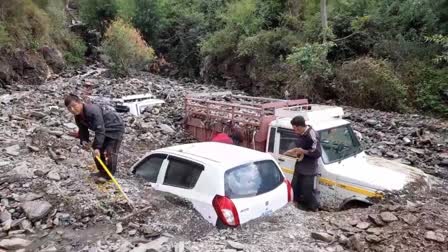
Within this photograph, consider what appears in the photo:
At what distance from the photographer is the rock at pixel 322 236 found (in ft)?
15.5

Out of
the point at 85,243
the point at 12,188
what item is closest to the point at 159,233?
the point at 85,243

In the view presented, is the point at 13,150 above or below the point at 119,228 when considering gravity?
above

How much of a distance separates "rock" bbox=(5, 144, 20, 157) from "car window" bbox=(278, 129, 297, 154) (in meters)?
4.79

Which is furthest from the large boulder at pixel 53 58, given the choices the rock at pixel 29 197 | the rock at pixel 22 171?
the rock at pixel 29 197

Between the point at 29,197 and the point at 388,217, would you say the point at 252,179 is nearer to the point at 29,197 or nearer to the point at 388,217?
the point at 388,217

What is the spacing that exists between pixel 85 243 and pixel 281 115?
14.8ft

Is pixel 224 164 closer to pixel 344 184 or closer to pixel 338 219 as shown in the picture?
pixel 338 219

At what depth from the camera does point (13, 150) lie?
7875mm

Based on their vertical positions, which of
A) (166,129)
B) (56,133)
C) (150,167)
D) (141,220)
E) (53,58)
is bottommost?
(166,129)

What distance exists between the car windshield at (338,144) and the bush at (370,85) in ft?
25.9

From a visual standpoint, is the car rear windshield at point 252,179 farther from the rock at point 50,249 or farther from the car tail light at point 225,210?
the rock at point 50,249

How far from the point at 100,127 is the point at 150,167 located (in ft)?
2.95

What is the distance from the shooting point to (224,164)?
504 centimetres

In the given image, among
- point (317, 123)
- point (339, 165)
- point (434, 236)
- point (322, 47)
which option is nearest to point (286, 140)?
point (317, 123)
